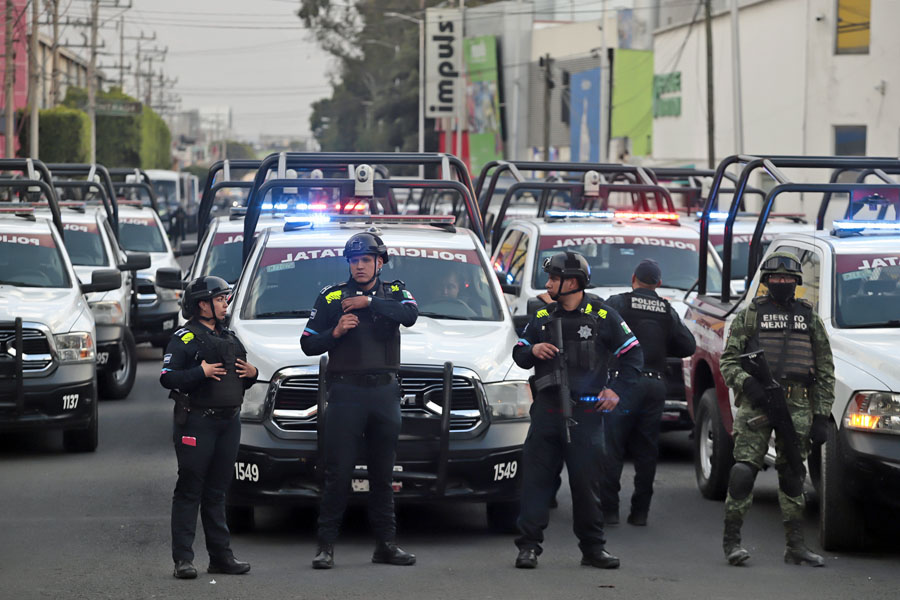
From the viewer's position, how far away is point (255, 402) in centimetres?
855

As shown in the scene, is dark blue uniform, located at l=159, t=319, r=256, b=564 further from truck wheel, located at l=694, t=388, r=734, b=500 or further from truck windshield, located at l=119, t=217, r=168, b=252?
truck windshield, located at l=119, t=217, r=168, b=252

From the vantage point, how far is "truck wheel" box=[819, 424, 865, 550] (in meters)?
8.27

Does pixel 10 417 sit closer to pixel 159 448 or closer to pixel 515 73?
pixel 159 448

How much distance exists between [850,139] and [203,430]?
32.7 m

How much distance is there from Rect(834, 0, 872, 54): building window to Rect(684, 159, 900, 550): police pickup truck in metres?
26.8

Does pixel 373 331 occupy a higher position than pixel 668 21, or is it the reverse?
pixel 668 21

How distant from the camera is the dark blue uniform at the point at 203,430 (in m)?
7.67

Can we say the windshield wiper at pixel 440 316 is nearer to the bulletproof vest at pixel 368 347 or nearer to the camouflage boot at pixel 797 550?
the bulletproof vest at pixel 368 347

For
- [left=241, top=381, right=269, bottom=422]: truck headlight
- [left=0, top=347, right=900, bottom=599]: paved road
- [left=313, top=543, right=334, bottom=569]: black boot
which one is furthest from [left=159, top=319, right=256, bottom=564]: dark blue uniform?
[left=241, top=381, right=269, bottom=422]: truck headlight

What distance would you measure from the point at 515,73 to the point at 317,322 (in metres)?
72.8

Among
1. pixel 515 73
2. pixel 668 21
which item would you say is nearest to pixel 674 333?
pixel 668 21

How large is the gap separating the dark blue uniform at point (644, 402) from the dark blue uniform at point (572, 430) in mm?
1496

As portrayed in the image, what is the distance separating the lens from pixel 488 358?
8852 millimetres

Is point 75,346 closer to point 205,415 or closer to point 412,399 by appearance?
point 412,399
